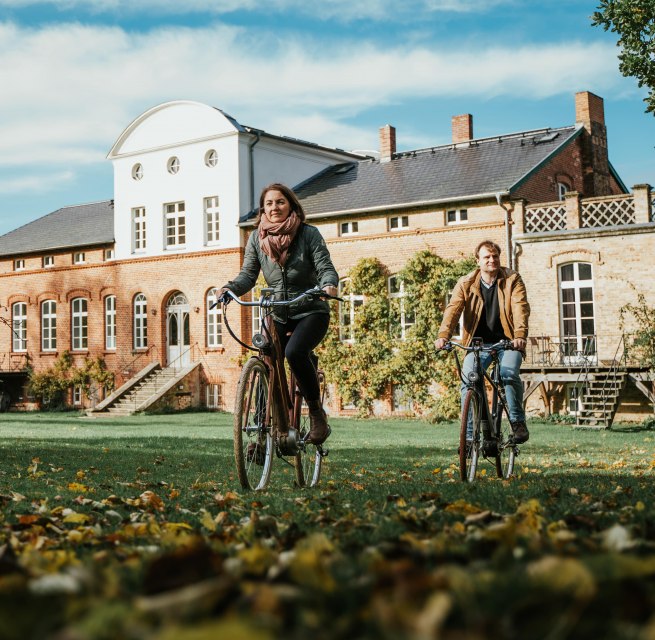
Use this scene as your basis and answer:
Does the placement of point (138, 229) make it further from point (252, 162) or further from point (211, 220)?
point (252, 162)

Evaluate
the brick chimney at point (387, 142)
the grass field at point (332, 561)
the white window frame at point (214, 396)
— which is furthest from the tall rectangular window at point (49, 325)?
the grass field at point (332, 561)

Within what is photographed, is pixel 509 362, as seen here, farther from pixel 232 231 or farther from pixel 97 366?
pixel 97 366

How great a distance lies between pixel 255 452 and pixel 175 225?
2646 cm

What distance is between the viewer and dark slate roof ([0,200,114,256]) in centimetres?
3444

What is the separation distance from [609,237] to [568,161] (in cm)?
485

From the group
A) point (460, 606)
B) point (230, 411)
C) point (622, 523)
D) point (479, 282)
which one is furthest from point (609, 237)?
point (460, 606)

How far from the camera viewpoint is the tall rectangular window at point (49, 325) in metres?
35.3

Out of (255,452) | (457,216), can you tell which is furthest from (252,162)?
(255,452)

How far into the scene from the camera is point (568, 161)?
26.5 metres

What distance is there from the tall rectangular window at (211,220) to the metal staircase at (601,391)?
1424 cm

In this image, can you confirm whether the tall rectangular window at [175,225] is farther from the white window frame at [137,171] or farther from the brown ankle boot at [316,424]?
the brown ankle boot at [316,424]

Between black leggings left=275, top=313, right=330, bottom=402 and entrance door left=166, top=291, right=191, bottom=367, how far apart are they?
25.2 metres

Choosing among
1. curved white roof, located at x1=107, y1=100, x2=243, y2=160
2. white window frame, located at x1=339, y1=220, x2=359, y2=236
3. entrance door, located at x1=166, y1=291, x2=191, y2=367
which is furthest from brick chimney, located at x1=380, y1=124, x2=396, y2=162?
entrance door, located at x1=166, y1=291, x2=191, y2=367

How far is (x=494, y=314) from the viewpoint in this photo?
23.6 feet
